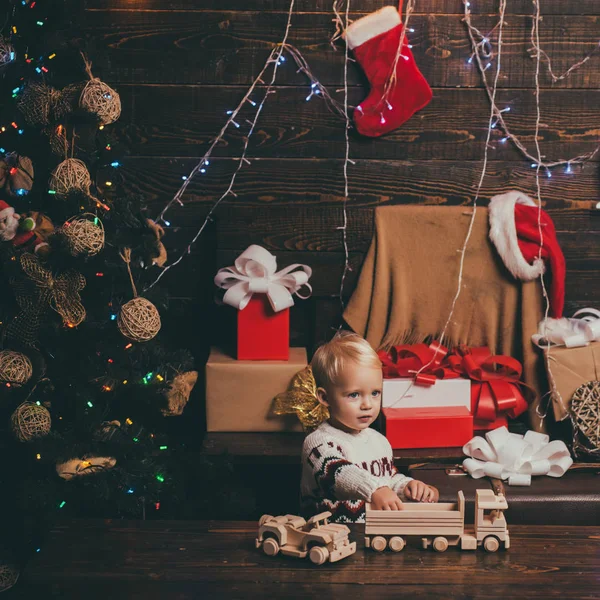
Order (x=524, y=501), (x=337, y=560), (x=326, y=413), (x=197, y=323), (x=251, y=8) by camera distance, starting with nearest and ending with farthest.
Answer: (x=337, y=560), (x=524, y=501), (x=326, y=413), (x=251, y=8), (x=197, y=323)

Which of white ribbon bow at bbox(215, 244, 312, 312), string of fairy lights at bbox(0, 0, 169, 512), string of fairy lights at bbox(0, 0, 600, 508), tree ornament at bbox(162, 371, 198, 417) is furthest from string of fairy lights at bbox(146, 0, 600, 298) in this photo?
string of fairy lights at bbox(0, 0, 169, 512)

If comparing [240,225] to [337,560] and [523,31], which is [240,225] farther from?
[337,560]

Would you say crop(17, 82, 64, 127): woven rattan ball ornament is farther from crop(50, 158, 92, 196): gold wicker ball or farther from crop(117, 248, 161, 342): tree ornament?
crop(117, 248, 161, 342): tree ornament

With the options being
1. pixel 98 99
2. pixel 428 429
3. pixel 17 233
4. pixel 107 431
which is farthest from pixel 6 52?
pixel 428 429

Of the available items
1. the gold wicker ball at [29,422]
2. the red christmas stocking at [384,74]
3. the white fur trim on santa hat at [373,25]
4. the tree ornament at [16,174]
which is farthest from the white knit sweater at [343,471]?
the white fur trim on santa hat at [373,25]

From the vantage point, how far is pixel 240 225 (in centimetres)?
307

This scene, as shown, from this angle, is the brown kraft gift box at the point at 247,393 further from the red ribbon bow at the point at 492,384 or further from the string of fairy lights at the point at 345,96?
the red ribbon bow at the point at 492,384

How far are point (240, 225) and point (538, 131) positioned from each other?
3.90 ft

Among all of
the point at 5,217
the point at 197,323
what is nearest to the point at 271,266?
the point at 197,323

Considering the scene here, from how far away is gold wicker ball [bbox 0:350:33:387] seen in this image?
2.43m

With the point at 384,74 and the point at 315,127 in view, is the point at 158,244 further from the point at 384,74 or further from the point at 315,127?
the point at 384,74

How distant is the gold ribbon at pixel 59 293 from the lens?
2.49 meters

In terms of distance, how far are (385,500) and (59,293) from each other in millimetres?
1283

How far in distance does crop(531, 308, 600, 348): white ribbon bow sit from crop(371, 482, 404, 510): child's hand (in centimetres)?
135
